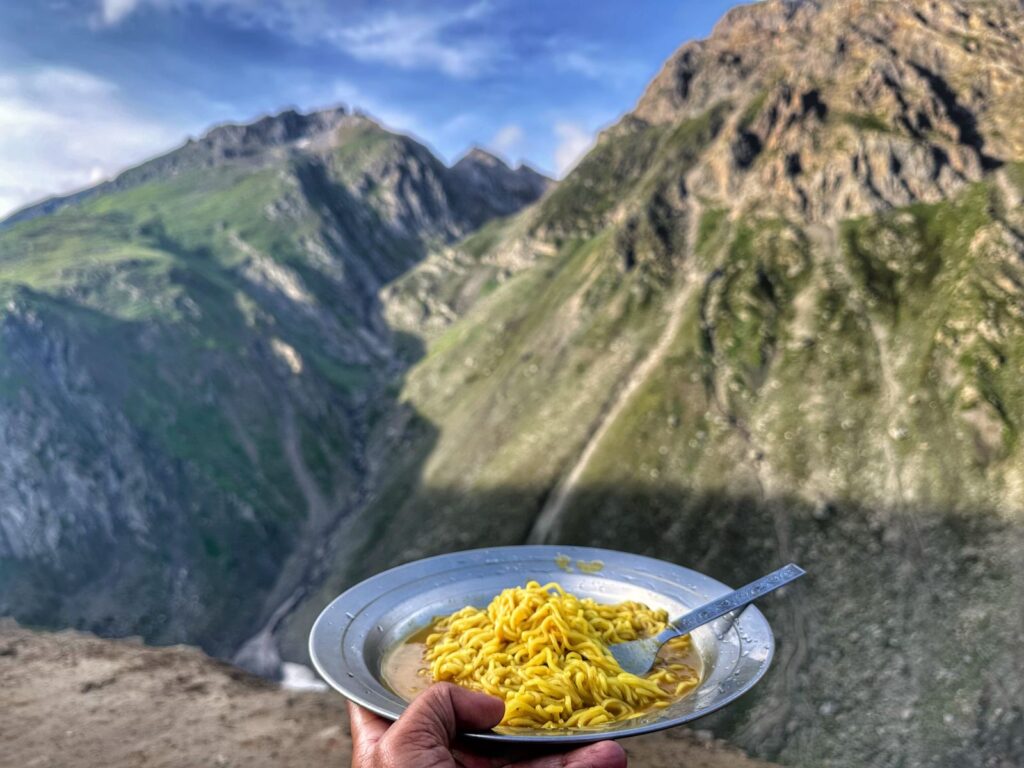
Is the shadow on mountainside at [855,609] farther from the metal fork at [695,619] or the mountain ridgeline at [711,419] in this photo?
the metal fork at [695,619]

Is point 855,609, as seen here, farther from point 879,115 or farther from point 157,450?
point 157,450

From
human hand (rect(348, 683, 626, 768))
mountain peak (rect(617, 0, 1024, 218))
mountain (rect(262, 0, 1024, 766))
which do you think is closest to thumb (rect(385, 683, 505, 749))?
human hand (rect(348, 683, 626, 768))

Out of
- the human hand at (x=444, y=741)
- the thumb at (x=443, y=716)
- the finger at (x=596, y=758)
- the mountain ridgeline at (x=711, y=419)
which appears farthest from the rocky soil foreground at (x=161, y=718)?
the mountain ridgeline at (x=711, y=419)

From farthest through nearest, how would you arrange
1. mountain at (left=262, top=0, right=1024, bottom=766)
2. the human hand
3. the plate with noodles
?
1. mountain at (left=262, top=0, right=1024, bottom=766)
2. the plate with noodles
3. the human hand

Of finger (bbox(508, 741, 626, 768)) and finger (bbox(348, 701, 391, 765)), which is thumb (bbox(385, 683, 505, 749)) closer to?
finger (bbox(348, 701, 391, 765))

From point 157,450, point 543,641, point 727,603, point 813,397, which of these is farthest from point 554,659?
point 157,450

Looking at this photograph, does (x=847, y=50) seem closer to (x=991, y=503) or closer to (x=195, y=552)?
(x=991, y=503)

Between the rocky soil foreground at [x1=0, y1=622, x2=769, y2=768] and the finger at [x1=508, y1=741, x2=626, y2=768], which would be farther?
the rocky soil foreground at [x1=0, y1=622, x2=769, y2=768]
